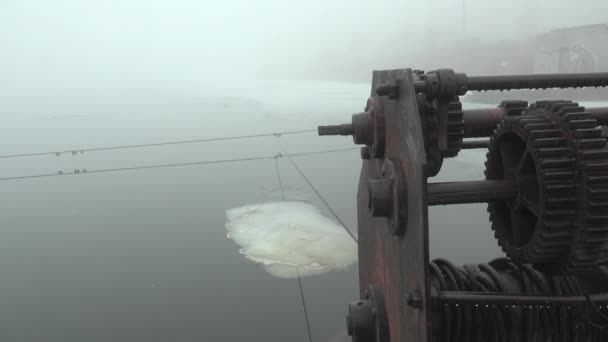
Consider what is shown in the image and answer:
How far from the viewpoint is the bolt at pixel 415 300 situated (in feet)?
3.40

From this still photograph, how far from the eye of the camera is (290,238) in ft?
22.4

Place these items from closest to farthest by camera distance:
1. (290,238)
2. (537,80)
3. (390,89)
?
(390,89)
(537,80)
(290,238)

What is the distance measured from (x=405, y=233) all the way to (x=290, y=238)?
5745 millimetres

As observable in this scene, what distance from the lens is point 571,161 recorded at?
3.89 feet

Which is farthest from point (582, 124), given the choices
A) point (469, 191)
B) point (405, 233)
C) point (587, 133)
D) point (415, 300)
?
point (415, 300)

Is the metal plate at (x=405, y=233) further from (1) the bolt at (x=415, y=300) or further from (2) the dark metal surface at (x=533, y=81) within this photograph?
(2) the dark metal surface at (x=533, y=81)

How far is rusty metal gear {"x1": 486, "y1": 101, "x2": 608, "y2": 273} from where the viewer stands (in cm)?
116

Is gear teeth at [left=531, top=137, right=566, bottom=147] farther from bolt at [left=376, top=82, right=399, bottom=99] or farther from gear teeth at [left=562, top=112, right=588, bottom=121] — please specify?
bolt at [left=376, top=82, right=399, bottom=99]

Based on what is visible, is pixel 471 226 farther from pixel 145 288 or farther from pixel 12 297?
pixel 12 297

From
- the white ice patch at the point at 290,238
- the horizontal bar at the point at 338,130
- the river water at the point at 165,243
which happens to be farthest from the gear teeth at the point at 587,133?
the white ice patch at the point at 290,238

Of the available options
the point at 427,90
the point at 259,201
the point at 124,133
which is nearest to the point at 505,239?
the point at 427,90

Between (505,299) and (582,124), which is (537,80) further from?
(505,299)

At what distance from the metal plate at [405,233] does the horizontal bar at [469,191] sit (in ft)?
0.53

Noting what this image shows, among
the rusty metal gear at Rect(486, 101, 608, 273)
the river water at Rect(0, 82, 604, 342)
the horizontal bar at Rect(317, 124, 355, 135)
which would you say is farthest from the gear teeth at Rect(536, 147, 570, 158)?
the river water at Rect(0, 82, 604, 342)
